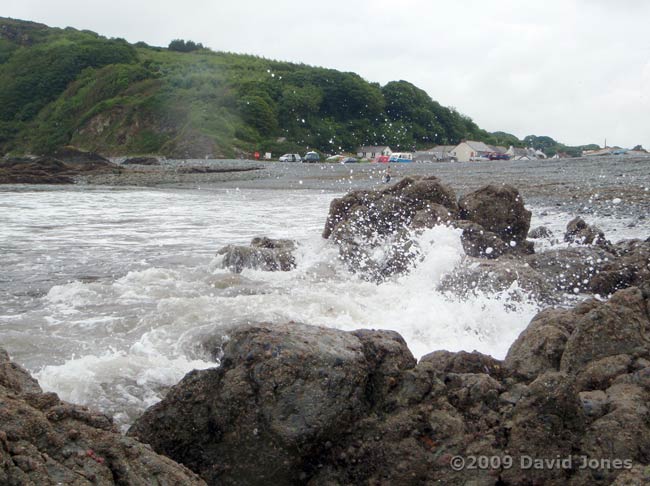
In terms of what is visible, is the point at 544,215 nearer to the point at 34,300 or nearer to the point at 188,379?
the point at 34,300

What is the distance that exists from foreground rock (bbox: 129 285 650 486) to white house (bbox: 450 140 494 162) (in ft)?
273

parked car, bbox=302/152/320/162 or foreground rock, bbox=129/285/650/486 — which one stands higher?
foreground rock, bbox=129/285/650/486

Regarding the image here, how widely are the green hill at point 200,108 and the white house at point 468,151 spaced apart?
340cm

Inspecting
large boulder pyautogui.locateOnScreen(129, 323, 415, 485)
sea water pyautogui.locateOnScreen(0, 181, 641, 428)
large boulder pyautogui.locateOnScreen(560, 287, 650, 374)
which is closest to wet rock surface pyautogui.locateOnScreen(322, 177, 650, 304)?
sea water pyautogui.locateOnScreen(0, 181, 641, 428)

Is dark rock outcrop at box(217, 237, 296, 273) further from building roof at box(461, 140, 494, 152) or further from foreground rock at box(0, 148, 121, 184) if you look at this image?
building roof at box(461, 140, 494, 152)

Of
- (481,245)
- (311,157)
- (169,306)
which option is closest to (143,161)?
(311,157)

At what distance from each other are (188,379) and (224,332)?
272 centimetres

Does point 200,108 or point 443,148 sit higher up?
point 200,108

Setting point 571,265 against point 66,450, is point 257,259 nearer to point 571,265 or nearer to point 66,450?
point 571,265

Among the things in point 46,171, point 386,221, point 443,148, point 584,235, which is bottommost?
point 46,171

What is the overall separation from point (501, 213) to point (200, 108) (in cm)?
8494

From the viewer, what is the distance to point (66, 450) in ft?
10.7

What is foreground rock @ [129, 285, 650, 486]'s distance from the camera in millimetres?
3914

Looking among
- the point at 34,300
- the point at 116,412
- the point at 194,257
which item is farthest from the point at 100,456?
the point at 194,257
